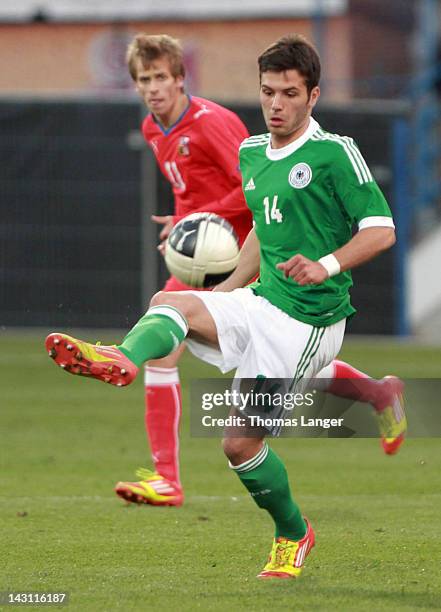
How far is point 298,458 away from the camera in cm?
941

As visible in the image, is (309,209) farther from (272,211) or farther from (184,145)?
(184,145)

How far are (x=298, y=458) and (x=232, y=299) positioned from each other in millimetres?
4022

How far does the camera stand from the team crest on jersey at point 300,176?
553 cm

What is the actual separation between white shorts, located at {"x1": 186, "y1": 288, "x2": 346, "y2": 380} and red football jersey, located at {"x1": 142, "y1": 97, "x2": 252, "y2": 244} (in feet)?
7.04

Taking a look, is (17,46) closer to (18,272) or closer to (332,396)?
(18,272)

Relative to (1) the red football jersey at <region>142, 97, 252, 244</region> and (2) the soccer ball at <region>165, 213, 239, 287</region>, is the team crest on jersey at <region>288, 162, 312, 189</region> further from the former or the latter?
(1) the red football jersey at <region>142, 97, 252, 244</region>

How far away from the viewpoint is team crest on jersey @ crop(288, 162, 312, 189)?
5531mm

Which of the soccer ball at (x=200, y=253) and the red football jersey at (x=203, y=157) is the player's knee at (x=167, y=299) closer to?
the soccer ball at (x=200, y=253)

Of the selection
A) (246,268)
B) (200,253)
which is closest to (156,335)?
(246,268)

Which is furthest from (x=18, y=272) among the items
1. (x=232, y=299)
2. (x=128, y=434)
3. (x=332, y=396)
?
(x=232, y=299)

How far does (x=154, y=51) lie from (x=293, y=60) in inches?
87.0

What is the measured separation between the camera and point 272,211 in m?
5.61

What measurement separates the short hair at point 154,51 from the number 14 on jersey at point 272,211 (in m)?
2.21

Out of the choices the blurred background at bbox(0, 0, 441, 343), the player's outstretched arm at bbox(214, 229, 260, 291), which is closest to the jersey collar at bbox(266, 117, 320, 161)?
the player's outstretched arm at bbox(214, 229, 260, 291)
